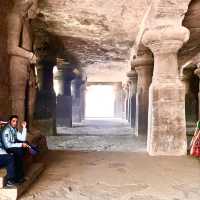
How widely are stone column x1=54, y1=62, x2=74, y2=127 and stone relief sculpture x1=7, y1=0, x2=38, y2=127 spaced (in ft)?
28.0

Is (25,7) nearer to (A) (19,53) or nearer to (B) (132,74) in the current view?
(A) (19,53)

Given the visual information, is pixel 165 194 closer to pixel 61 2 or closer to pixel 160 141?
pixel 160 141

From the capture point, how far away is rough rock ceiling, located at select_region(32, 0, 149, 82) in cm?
681

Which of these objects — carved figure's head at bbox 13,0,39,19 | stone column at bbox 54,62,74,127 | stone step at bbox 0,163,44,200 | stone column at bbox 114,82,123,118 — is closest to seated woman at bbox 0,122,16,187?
stone step at bbox 0,163,44,200

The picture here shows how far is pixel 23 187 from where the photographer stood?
377 centimetres

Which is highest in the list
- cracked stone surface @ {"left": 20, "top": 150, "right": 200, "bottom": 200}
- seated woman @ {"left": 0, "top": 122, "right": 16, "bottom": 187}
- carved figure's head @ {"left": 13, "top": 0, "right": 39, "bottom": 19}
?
carved figure's head @ {"left": 13, "top": 0, "right": 39, "bottom": 19}

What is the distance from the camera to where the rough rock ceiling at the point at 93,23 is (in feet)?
22.4

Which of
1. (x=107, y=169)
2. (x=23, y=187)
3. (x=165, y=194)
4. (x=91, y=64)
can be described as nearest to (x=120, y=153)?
(x=107, y=169)

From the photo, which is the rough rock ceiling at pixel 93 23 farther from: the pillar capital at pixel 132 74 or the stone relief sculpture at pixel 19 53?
the pillar capital at pixel 132 74

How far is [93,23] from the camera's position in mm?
8156

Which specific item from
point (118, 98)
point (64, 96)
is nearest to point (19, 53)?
point (64, 96)

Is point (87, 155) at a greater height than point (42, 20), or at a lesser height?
lesser

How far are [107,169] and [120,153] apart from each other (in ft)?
5.25

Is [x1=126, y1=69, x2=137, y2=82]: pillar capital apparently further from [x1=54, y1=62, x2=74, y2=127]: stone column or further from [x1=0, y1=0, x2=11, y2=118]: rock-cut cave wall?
[x1=0, y1=0, x2=11, y2=118]: rock-cut cave wall
